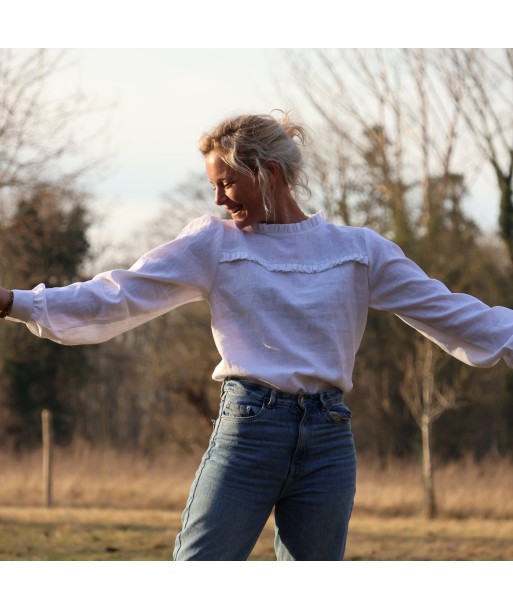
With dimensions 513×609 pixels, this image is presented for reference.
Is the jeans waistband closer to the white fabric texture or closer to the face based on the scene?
the white fabric texture

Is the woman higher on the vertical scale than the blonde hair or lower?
lower

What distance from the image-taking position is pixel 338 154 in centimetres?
1385

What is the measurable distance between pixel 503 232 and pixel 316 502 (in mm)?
11153

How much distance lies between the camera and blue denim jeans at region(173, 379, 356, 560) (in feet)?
7.94

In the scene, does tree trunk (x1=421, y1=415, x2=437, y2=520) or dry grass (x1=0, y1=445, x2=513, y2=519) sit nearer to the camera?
tree trunk (x1=421, y1=415, x2=437, y2=520)

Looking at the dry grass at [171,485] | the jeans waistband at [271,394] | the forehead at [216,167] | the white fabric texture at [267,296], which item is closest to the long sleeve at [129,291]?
the white fabric texture at [267,296]

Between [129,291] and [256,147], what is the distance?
0.47 meters

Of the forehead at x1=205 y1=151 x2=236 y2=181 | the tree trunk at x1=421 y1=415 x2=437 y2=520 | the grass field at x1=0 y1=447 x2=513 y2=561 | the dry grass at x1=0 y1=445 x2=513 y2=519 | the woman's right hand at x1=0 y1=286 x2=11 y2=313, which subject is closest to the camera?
the woman's right hand at x1=0 y1=286 x2=11 y2=313

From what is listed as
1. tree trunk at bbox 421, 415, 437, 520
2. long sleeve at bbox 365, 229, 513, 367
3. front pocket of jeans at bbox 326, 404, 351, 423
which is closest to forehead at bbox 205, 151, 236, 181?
long sleeve at bbox 365, 229, 513, 367

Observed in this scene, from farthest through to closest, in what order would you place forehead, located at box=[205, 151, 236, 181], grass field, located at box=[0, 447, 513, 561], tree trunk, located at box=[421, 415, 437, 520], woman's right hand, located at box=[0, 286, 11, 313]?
1. tree trunk, located at box=[421, 415, 437, 520]
2. grass field, located at box=[0, 447, 513, 561]
3. forehead, located at box=[205, 151, 236, 181]
4. woman's right hand, located at box=[0, 286, 11, 313]

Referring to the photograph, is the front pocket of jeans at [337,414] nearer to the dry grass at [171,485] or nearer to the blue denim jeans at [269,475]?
the blue denim jeans at [269,475]

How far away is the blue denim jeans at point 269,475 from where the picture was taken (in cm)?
242

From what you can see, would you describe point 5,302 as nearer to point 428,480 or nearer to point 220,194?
point 220,194

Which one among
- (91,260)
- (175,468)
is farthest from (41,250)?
(175,468)
